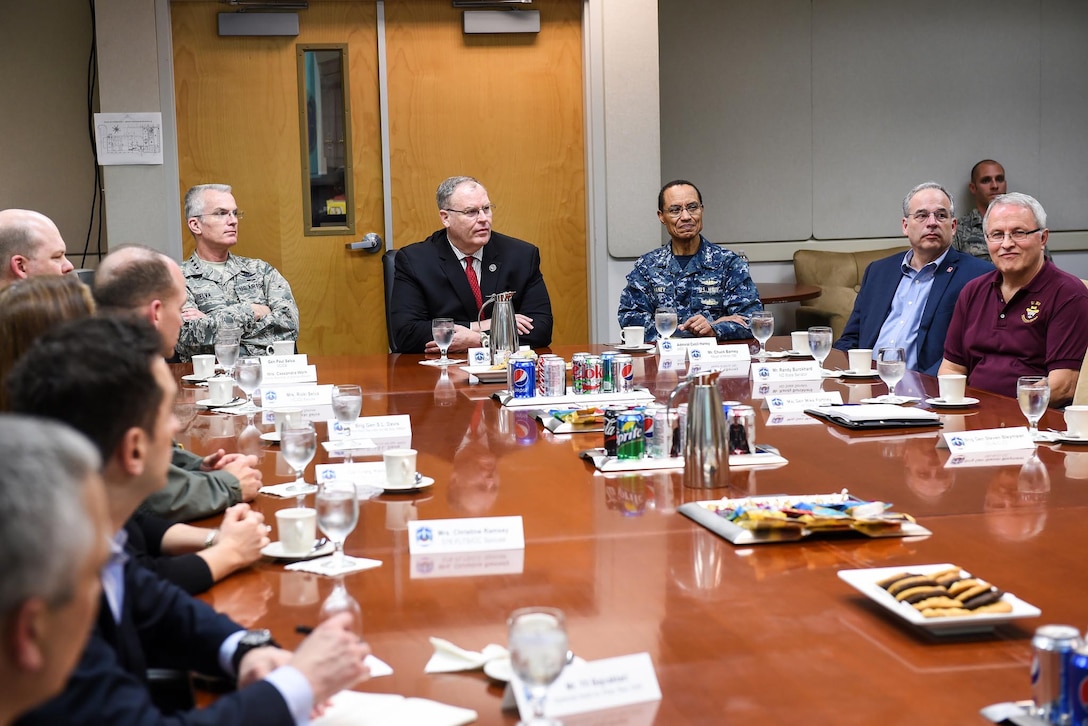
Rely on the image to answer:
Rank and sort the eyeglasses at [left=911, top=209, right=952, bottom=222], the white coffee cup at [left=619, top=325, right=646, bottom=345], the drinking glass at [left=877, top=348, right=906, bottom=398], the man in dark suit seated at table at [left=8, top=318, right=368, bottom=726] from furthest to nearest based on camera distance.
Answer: the eyeglasses at [left=911, top=209, right=952, bottom=222] → the white coffee cup at [left=619, top=325, right=646, bottom=345] → the drinking glass at [left=877, top=348, right=906, bottom=398] → the man in dark suit seated at table at [left=8, top=318, right=368, bottom=726]

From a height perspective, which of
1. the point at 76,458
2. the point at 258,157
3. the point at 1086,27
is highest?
the point at 1086,27

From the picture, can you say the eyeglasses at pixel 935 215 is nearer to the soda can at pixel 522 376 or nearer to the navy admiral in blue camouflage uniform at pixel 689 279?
the navy admiral in blue camouflage uniform at pixel 689 279

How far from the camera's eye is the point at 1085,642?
48.7 inches

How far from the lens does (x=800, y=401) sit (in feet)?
10.3

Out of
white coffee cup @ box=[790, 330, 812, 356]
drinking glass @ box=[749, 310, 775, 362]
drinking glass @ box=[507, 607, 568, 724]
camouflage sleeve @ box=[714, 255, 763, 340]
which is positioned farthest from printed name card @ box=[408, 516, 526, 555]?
camouflage sleeve @ box=[714, 255, 763, 340]

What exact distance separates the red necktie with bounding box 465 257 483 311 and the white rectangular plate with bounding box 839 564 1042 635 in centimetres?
352

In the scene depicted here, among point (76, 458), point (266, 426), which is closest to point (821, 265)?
point (266, 426)

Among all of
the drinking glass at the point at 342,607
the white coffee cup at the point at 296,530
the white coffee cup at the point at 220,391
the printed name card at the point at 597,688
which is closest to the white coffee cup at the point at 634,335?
the white coffee cup at the point at 220,391

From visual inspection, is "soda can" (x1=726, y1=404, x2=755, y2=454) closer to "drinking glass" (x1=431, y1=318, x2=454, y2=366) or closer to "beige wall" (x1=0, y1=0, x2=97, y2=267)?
"drinking glass" (x1=431, y1=318, x2=454, y2=366)

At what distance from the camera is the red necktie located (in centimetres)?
502

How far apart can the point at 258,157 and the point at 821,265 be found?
3.44 metres

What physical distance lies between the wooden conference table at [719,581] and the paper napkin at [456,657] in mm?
18

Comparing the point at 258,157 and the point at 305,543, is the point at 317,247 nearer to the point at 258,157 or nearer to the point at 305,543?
the point at 258,157

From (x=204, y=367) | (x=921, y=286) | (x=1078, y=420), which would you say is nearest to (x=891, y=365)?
(x=1078, y=420)
